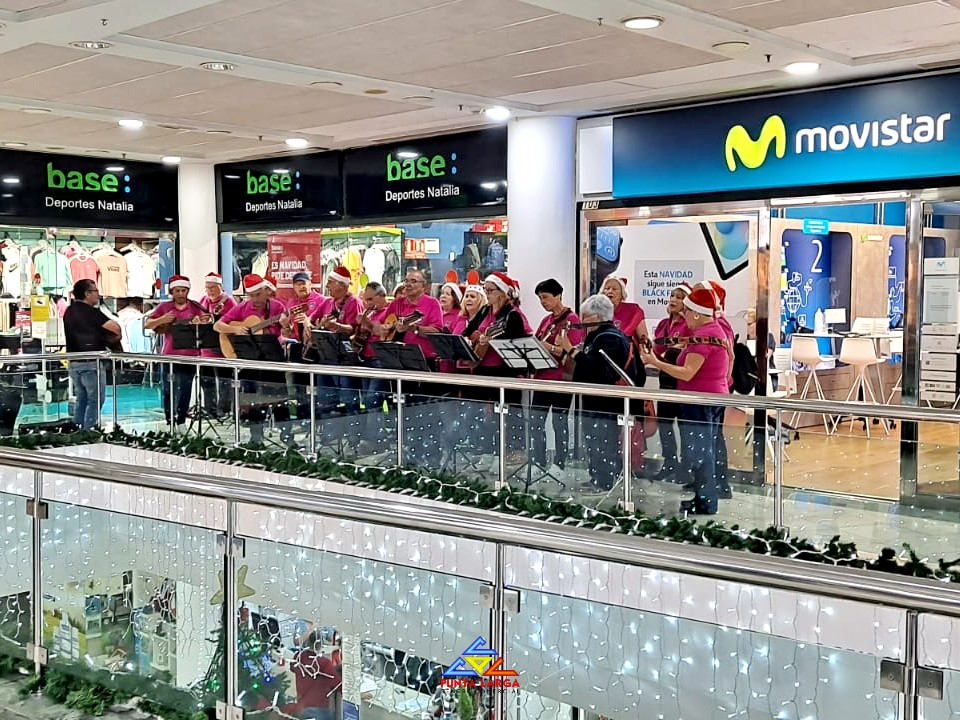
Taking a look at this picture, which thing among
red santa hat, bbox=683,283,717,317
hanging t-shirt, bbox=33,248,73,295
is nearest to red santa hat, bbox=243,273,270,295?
hanging t-shirt, bbox=33,248,73,295

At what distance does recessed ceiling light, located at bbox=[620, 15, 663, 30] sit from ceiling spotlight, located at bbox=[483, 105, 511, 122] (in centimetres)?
333

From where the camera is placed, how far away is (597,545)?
274 centimetres

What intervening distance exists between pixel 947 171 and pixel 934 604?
6.79 m

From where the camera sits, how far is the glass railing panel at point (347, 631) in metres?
3.13

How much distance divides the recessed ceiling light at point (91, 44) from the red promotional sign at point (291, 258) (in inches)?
260

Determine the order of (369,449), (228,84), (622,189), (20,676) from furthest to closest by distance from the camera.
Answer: (622,189), (228,84), (369,449), (20,676)

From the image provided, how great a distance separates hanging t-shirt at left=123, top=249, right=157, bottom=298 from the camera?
15578mm

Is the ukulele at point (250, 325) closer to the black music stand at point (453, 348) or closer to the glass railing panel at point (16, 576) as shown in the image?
the black music stand at point (453, 348)

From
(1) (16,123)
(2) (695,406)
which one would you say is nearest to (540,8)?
(2) (695,406)

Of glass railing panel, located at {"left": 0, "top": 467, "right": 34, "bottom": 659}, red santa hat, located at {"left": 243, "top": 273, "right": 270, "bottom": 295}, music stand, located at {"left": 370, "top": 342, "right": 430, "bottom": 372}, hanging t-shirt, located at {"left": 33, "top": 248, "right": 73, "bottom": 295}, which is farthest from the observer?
hanging t-shirt, located at {"left": 33, "top": 248, "right": 73, "bottom": 295}

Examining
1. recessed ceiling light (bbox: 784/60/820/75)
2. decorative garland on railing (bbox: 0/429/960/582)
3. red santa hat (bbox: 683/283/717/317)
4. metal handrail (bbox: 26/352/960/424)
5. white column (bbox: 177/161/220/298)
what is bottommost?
decorative garland on railing (bbox: 0/429/960/582)

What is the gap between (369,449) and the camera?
27.7ft

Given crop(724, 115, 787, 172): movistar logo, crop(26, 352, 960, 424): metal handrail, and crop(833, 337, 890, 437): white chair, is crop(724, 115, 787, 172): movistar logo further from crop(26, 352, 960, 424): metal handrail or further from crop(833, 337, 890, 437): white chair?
crop(833, 337, 890, 437): white chair

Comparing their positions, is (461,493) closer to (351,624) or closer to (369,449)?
(369,449)
